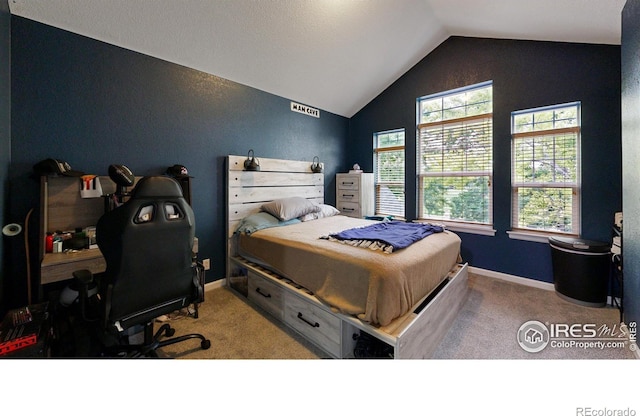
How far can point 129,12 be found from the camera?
1875mm

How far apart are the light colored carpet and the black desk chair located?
492 mm

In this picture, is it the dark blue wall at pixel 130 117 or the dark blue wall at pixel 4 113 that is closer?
the dark blue wall at pixel 4 113

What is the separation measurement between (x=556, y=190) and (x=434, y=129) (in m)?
1.58

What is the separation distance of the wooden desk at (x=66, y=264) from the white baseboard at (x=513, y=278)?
385 cm

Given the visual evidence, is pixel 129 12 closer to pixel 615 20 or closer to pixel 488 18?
pixel 488 18

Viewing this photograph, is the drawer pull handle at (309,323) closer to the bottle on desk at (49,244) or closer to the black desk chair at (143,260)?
the black desk chair at (143,260)

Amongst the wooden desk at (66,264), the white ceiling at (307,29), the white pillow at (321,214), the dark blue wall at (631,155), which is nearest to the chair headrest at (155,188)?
the wooden desk at (66,264)

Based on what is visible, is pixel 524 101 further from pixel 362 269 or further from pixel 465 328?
pixel 362 269

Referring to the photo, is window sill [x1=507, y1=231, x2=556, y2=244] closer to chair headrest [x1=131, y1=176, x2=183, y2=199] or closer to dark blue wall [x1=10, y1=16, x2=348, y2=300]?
dark blue wall [x1=10, y1=16, x2=348, y2=300]

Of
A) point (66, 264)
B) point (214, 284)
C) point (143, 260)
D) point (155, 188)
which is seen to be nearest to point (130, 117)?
point (66, 264)

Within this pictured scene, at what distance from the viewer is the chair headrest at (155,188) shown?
3.93 ft

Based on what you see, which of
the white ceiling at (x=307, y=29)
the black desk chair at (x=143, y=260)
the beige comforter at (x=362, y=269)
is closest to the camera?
the black desk chair at (x=143, y=260)

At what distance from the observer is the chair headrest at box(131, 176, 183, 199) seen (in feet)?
3.93
